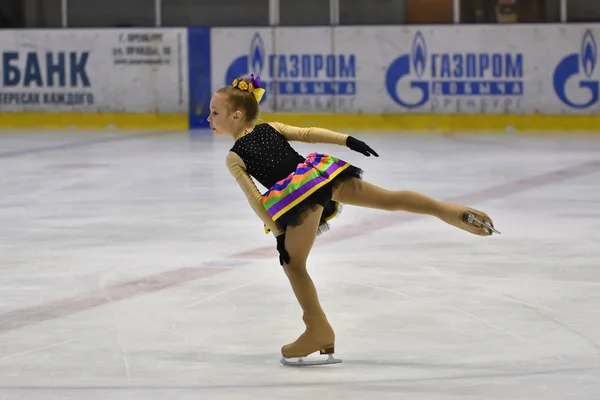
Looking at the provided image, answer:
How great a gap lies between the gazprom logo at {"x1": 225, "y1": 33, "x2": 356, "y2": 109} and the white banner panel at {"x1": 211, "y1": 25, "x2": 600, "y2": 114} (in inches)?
0.5

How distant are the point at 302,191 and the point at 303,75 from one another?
12.0m

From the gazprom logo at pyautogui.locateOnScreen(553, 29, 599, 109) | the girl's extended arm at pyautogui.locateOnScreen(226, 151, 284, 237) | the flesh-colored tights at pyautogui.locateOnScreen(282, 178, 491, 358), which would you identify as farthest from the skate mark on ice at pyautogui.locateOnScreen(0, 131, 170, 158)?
the flesh-colored tights at pyautogui.locateOnScreen(282, 178, 491, 358)

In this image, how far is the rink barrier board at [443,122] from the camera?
1589 centimetres

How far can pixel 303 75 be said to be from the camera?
16.7 metres

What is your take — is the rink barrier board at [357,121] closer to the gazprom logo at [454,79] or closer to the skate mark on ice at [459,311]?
the gazprom logo at [454,79]

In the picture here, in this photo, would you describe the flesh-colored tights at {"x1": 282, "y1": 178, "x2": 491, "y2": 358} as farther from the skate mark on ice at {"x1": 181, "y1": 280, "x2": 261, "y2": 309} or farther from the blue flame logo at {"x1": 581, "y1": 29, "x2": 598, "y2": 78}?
the blue flame logo at {"x1": 581, "y1": 29, "x2": 598, "y2": 78}

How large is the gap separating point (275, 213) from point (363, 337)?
2.57ft

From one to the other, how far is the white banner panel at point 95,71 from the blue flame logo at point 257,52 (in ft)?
2.96

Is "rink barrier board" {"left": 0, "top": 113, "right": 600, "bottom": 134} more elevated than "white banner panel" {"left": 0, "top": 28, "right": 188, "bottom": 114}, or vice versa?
"white banner panel" {"left": 0, "top": 28, "right": 188, "bottom": 114}

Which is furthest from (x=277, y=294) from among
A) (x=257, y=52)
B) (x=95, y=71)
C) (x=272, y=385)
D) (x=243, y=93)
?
(x=95, y=71)

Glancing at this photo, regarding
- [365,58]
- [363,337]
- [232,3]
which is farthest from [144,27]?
[363,337]

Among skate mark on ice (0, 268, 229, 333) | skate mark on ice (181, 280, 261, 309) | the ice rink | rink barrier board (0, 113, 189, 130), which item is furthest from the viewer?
rink barrier board (0, 113, 189, 130)

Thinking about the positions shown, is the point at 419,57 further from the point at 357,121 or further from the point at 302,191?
the point at 302,191

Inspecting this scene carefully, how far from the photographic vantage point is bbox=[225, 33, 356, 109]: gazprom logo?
1658 cm
